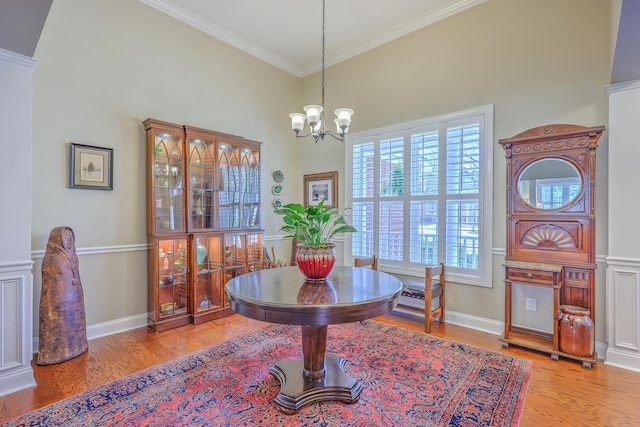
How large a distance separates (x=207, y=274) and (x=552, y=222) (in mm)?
3775

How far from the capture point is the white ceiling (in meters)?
3.54

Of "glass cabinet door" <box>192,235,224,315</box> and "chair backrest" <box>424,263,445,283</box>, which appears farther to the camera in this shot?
"glass cabinet door" <box>192,235,224,315</box>

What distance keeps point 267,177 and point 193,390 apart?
3.25 metres

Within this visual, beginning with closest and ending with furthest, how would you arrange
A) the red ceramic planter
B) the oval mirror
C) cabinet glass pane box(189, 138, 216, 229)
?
the red ceramic planter, the oval mirror, cabinet glass pane box(189, 138, 216, 229)

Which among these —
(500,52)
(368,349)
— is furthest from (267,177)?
(500,52)

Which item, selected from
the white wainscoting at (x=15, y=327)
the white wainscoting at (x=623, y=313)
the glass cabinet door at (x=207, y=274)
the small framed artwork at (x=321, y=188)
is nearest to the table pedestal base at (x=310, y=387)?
the glass cabinet door at (x=207, y=274)

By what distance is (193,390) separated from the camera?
2164 millimetres

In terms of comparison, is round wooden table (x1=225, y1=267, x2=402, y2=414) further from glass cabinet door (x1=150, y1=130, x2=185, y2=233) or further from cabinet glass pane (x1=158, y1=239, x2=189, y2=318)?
glass cabinet door (x1=150, y1=130, x2=185, y2=233)

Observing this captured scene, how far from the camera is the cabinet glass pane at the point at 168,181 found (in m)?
3.41

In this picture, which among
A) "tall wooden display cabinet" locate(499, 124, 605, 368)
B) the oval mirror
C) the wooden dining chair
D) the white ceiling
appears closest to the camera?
"tall wooden display cabinet" locate(499, 124, 605, 368)

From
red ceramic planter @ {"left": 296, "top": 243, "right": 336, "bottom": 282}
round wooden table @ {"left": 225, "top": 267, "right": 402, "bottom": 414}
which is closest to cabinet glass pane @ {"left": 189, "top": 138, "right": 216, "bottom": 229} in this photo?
round wooden table @ {"left": 225, "top": 267, "right": 402, "bottom": 414}

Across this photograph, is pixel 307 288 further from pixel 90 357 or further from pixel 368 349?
pixel 90 357

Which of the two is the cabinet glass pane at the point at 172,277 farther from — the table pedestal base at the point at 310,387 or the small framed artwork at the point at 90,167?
the table pedestal base at the point at 310,387

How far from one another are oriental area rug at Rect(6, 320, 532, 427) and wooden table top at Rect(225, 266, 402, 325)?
696mm
